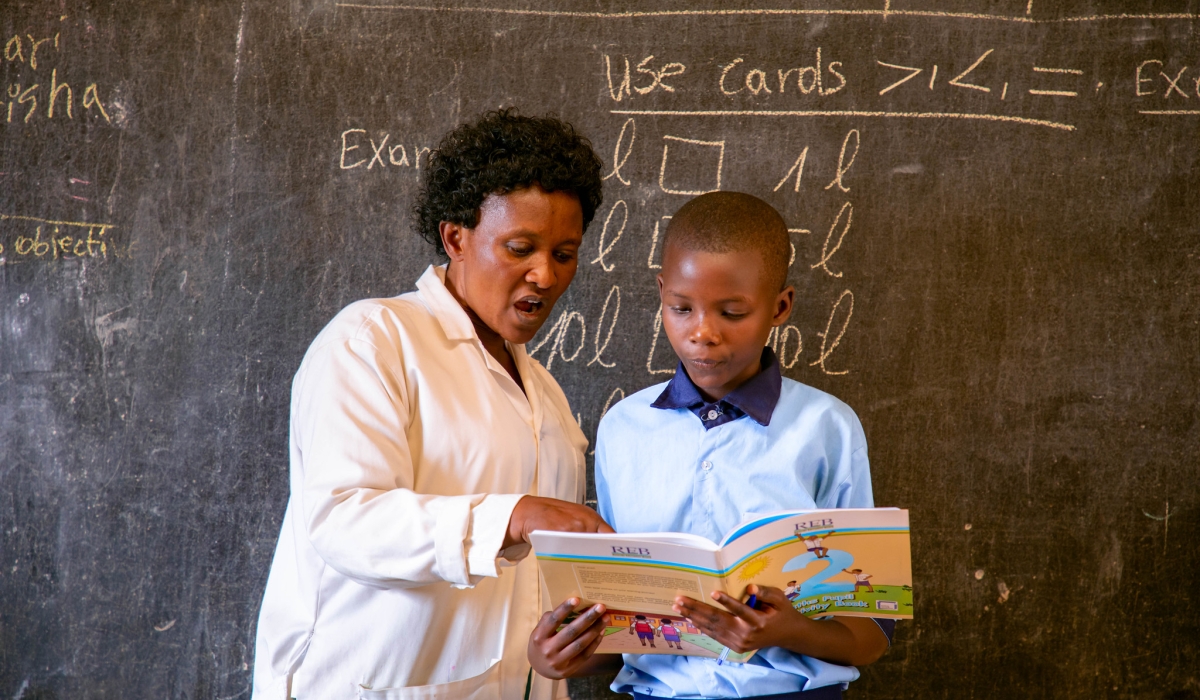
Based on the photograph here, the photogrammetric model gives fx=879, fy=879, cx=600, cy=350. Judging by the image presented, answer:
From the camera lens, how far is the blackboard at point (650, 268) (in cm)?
204

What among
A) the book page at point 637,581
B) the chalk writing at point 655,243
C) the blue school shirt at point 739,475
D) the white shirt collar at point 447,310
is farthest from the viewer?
the chalk writing at point 655,243

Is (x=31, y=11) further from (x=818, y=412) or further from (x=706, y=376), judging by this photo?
(x=818, y=412)

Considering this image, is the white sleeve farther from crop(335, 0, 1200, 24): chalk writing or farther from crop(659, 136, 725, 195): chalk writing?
crop(335, 0, 1200, 24): chalk writing

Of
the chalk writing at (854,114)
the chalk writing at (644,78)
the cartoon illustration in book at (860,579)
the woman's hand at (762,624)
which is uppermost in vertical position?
the chalk writing at (644,78)

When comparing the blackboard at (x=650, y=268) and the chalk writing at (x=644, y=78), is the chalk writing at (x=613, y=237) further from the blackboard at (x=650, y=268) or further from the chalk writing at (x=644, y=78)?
the chalk writing at (x=644, y=78)

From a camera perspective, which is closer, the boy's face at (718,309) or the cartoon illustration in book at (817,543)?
the cartoon illustration in book at (817,543)

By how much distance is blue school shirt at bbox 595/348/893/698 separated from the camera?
50.3 inches

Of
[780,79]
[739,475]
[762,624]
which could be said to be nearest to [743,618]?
[762,624]

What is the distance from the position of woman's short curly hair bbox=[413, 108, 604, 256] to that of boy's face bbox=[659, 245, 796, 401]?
0.83 ft

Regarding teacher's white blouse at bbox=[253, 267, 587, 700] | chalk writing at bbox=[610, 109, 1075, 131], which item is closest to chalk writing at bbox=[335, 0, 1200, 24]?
chalk writing at bbox=[610, 109, 1075, 131]

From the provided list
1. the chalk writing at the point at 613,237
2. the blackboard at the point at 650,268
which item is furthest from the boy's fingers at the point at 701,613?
the chalk writing at the point at 613,237

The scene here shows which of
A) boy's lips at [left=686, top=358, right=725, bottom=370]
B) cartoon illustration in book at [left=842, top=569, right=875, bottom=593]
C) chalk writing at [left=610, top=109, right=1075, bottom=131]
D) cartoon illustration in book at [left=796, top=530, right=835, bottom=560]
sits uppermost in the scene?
chalk writing at [left=610, top=109, right=1075, bottom=131]

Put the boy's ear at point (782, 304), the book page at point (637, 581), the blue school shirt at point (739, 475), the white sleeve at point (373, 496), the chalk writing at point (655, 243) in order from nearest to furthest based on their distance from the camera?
the book page at point (637, 581)
the white sleeve at point (373, 496)
the blue school shirt at point (739, 475)
the boy's ear at point (782, 304)
the chalk writing at point (655, 243)

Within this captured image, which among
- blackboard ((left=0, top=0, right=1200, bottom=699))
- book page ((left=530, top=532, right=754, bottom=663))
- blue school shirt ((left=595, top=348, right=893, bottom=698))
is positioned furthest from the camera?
blackboard ((left=0, top=0, right=1200, bottom=699))
